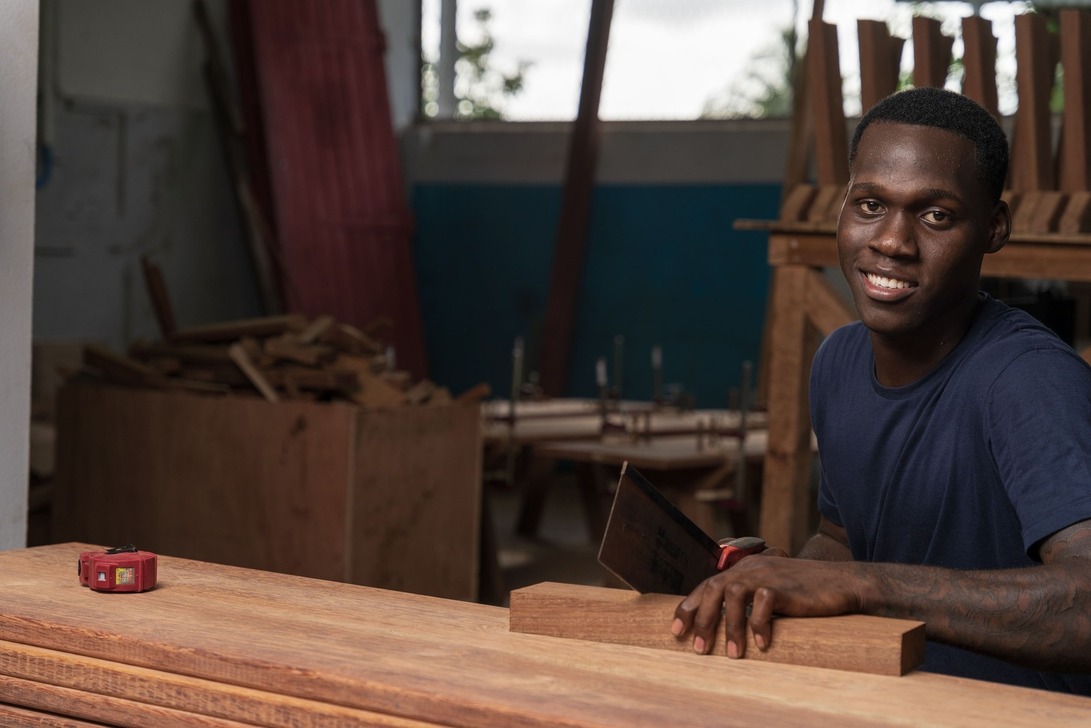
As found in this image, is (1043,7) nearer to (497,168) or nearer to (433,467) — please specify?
(497,168)

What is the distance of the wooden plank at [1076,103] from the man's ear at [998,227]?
192cm

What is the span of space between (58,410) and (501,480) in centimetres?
202

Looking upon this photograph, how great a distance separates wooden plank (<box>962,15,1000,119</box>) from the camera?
13.2 feet

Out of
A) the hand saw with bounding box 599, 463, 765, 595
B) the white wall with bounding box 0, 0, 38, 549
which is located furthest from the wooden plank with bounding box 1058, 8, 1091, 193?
the white wall with bounding box 0, 0, 38, 549

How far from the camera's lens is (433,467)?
562cm

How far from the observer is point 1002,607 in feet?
5.84

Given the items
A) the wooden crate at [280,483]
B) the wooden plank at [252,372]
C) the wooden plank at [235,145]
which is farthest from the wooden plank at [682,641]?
the wooden plank at [235,145]

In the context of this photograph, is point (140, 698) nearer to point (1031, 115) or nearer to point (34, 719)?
point (34, 719)

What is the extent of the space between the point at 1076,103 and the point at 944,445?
226cm

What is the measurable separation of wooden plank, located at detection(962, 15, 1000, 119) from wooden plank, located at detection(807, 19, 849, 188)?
39 centimetres

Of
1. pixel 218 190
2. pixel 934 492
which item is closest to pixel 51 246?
pixel 218 190

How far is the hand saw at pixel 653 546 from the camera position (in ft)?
5.86

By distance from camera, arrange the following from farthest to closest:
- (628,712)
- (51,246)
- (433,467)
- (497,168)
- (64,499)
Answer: (497,168) < (51,246) < (64,499) < (433,467) < (628,712)

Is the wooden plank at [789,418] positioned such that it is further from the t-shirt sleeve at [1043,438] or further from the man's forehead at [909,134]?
the t-shirt sleeve at [1043,438]
